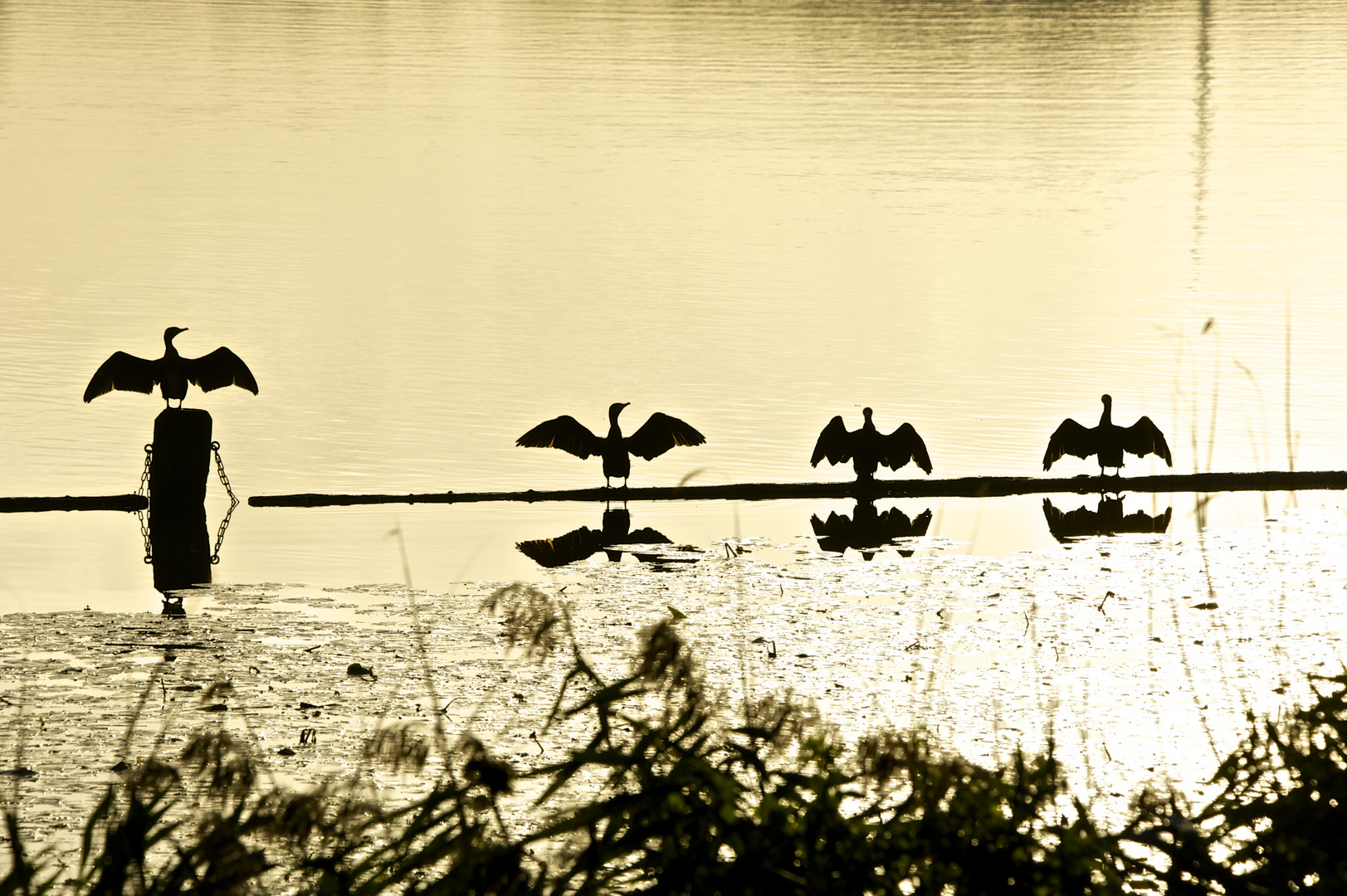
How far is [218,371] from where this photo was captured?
13.6m

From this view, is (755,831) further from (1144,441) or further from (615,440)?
(1144,441)

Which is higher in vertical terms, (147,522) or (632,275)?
(632,275)

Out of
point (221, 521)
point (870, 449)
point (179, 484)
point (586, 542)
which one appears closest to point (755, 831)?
point (586, 542)

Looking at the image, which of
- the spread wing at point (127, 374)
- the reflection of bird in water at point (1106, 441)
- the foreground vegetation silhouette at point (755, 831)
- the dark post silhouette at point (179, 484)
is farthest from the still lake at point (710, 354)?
the spread wing at point (127, 374)

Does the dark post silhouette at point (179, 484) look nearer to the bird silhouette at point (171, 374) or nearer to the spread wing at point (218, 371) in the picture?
the bird silhouette at point (171, 374)

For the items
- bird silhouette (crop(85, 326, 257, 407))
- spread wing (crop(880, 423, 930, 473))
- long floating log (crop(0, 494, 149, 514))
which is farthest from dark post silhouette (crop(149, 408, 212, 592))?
spread wing (crop(880, 423, 930, 473))

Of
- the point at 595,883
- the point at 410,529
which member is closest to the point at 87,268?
the point at 410,529

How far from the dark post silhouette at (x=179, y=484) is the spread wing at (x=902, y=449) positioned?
4.66 m

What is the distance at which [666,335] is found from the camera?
21.0 meters

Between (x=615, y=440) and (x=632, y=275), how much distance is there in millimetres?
12164

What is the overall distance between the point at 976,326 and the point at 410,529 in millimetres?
10994

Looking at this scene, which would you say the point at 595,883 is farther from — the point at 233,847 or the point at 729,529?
the point at 729,529

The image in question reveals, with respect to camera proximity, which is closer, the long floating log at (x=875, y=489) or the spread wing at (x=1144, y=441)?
the long floating log at (x=875, y=489)

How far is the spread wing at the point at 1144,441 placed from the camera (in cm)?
1289
